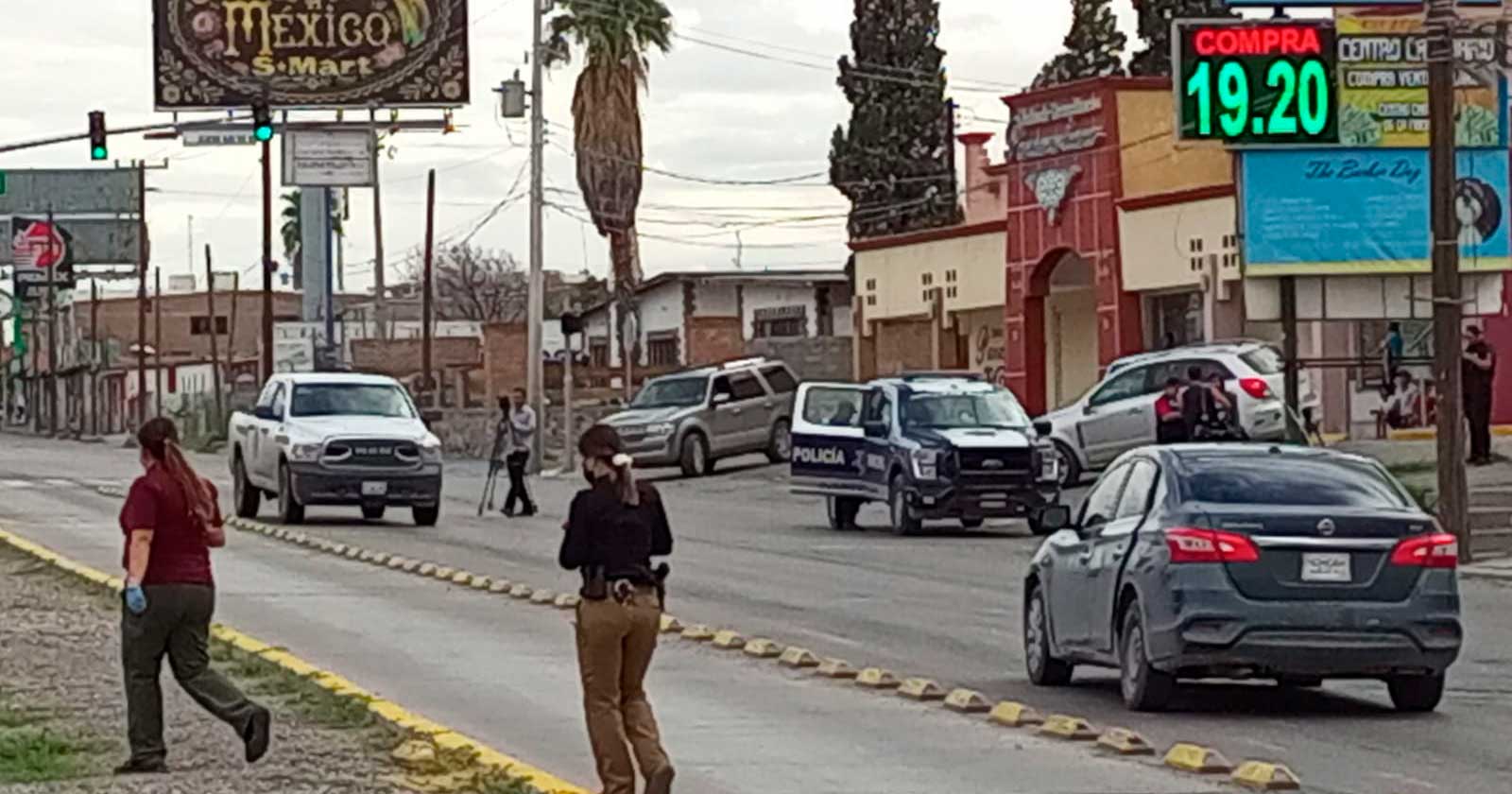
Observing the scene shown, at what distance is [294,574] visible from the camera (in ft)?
95.5

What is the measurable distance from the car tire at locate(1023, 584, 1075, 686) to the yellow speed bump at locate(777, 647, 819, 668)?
1.66 meters

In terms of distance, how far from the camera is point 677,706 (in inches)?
684

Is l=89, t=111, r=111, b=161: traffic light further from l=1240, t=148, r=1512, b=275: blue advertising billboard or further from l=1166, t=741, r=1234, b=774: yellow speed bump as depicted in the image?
l=1166, t=741, r=1234, b=774: yellow speed bump

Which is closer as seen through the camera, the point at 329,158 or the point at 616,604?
the point at 616,604

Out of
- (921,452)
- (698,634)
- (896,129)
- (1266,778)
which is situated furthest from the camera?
(896,129)

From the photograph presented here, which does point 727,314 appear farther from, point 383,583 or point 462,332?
point 383,583

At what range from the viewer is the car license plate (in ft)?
52.7

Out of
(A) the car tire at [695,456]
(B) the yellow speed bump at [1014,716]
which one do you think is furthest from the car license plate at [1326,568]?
(A) the car tire at [695,456]

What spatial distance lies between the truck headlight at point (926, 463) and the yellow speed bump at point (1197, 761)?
20634 mm

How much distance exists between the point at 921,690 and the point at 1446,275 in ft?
39.3

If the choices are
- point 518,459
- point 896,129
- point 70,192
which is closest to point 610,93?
point 896,129

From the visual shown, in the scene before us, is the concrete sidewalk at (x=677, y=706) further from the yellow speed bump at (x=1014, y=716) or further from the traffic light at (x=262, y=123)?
the traffic light at (x=262, y=123)

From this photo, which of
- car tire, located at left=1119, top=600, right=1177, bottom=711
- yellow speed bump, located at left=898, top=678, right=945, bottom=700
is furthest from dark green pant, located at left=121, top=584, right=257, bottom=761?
car tire, located at left=1119, top=600, right=1177, bottom=711

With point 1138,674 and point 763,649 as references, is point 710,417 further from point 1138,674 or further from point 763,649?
point 1138,674
